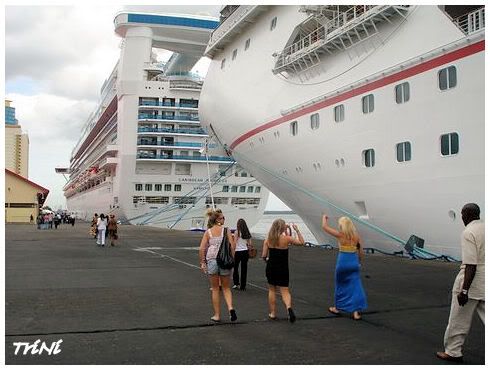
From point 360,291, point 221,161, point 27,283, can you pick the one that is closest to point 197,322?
point 360,291

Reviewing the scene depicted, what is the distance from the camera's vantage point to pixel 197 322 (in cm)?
655

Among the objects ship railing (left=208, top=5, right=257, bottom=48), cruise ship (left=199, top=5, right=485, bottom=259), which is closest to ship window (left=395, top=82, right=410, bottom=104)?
cruise ship (left=199, top=5, right=485, bottom=259)

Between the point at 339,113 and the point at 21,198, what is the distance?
164 feet

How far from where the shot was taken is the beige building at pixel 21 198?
182 feet

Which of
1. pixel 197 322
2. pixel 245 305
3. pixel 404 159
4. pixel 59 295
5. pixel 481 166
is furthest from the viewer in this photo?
pixel 404 159

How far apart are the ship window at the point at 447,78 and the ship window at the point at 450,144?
1.06m

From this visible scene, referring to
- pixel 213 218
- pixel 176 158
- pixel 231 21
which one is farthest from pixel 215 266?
pixel 176 158

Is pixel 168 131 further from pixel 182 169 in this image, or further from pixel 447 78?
pixel 447 78

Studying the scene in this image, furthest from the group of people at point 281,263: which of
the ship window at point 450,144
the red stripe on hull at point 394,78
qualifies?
the red stripe on hull at point 394,78

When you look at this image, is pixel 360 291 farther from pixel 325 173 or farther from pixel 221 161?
pixel 221 161

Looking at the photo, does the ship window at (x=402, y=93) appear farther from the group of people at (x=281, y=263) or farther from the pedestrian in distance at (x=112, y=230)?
the pedestrian in distance at (x=112, y=230)

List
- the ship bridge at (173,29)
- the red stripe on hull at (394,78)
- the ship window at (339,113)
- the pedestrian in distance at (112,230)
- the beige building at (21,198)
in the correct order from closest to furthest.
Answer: the red stripe on hull at (394,78) → the ship window at (339,113) → the pedestrian in distance at (112,230) → the ship bridge at (173,29) → the beige building at (21,198)

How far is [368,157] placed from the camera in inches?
538

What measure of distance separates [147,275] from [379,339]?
641cm
